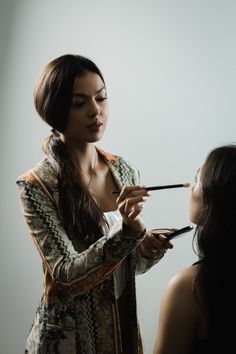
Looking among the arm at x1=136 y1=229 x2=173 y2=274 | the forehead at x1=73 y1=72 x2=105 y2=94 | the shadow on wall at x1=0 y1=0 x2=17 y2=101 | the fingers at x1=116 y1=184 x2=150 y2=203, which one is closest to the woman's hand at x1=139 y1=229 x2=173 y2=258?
the arm at x1=136 y1=229 x2=173 y2=274

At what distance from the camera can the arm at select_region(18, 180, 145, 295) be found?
84 centimetres

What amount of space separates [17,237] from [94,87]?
89cm

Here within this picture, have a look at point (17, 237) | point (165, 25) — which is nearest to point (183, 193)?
point (165, 25)

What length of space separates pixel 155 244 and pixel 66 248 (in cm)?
25

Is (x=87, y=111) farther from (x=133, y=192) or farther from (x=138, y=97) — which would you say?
(x=138, y=97)

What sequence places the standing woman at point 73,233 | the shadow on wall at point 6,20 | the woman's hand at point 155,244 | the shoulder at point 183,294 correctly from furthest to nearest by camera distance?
the shadow on wall at point 6,20 → the woman's hand at point 155,244 → the standing woman at point 73,233 → the shoulder at point 183,294

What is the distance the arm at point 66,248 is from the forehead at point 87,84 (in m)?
0.25

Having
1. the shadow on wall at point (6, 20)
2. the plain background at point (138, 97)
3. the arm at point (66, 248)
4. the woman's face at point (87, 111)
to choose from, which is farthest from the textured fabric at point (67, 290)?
the shadow on wall at point (6, 20)

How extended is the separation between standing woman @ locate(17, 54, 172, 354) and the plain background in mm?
485

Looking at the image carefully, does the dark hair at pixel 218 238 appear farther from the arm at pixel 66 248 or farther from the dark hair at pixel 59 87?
the dark hair at pixel 59 87

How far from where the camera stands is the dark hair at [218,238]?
795mm

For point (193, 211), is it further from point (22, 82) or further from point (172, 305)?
point (22, 82)

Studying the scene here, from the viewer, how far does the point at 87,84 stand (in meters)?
1.00

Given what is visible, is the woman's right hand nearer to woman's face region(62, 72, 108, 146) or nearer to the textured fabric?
the textured fabric
